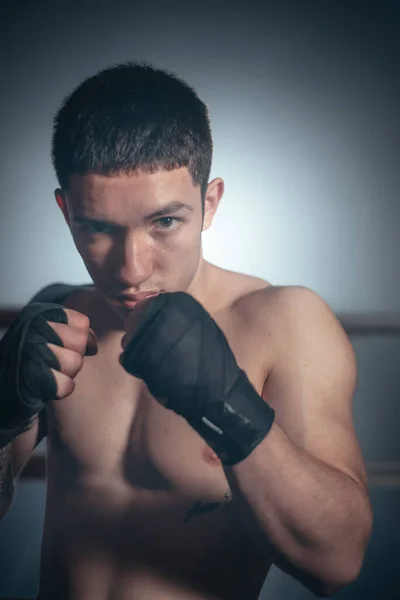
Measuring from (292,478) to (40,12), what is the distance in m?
0.88

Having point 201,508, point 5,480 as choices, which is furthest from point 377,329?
point 5,480

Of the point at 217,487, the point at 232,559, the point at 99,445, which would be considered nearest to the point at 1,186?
the point at 99,445

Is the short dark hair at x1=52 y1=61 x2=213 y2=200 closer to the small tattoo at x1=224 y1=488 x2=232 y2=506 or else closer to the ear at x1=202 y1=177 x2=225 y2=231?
the ear at x1=202 y1=177 x2=225 y2=231

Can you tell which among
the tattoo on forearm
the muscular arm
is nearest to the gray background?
the muscular arm

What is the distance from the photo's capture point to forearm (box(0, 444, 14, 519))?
92cm

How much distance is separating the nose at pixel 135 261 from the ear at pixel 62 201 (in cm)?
15

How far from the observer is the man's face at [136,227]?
814mm

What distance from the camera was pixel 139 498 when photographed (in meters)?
0.87

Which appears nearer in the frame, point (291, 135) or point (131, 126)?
point (131, 126)

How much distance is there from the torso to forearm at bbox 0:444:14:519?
68 millimetres

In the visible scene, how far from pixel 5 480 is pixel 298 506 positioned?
51 centimetres

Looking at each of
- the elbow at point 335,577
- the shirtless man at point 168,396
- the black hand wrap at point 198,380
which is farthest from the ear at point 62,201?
the elbow at point 335,577

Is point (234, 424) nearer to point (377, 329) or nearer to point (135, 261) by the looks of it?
point (135, 261)

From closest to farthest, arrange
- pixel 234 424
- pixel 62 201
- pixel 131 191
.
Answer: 1. pixel 234 424
2. pixel 131 191
3. pixel 62 201
